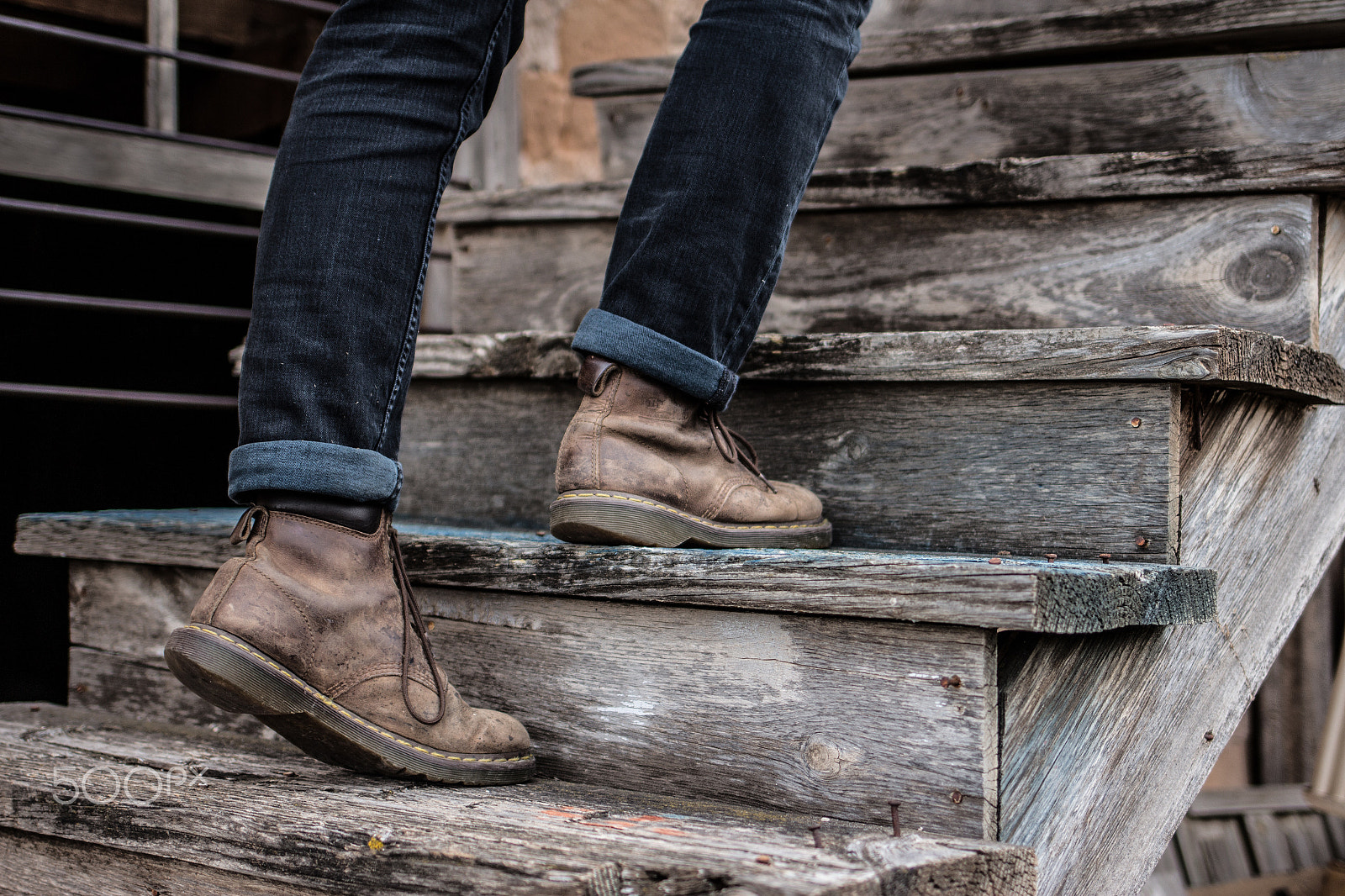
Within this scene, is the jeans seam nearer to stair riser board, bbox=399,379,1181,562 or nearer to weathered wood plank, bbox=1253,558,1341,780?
stair riser board, bbox=399,379,1181,562

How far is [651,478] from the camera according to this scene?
1196mm

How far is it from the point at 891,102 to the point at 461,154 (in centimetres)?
99

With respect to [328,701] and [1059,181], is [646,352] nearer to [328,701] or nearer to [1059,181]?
[328,701]

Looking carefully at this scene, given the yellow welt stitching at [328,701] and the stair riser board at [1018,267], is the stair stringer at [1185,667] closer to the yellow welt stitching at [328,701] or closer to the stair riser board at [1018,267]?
Result: the stair riser board at [1018,267]

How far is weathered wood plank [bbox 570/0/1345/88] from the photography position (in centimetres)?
166

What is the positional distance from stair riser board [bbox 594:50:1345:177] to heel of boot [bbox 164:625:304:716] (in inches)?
54.9

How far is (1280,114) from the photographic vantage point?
1.66 meters

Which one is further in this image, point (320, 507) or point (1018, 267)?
point (1018, 267)

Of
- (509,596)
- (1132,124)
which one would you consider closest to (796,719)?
(509,596)

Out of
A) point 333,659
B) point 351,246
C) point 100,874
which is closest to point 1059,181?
point 351,246

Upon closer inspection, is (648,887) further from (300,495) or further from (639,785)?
(300,495)

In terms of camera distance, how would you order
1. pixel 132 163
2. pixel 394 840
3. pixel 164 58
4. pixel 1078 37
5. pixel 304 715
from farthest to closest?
pixel 132 163
pixel 164 58
pixel 1078 37
pixel 304 715
pixel 394 840

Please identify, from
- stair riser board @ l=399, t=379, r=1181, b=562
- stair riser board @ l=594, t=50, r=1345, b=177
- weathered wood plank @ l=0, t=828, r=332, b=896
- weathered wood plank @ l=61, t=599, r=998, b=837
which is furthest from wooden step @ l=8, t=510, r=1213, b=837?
stair riser board @ l=594, t=50, r=1345, b=177

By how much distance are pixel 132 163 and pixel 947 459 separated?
5.30 ft
